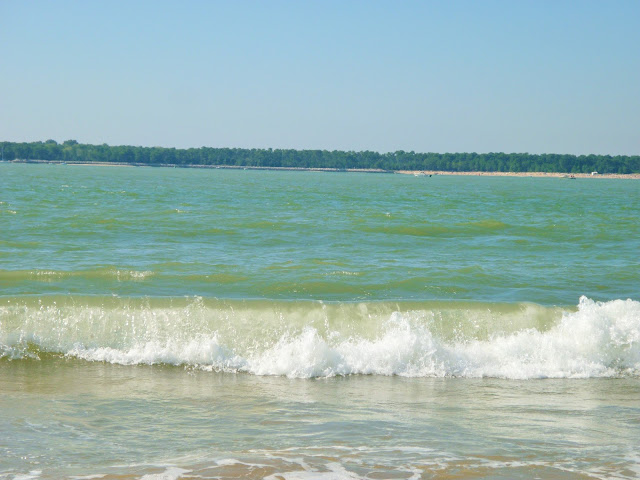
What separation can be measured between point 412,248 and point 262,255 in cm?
476

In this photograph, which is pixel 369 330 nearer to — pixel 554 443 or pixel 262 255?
pixel 554 443

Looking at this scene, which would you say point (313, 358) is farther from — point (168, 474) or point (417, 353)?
point (168, 474)

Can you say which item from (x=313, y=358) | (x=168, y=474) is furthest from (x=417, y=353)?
(x=168, y=474)

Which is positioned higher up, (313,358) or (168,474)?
(168,474)

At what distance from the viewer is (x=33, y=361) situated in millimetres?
11719

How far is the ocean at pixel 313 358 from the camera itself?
7.05 m

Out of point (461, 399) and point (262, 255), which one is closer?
point (461, 399)

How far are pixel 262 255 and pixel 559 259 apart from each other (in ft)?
25.2

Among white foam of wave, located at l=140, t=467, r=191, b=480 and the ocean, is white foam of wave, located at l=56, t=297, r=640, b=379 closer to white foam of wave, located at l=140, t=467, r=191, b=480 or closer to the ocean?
the ocean

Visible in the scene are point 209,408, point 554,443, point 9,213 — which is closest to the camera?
point 554,443

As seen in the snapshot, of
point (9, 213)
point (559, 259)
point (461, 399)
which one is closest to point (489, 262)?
point (559, 259)

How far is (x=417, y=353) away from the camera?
11656 mm

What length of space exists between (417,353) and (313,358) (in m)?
1.57

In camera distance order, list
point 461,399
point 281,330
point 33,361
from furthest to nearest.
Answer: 1. point 281,330
2. point 33,361
3. point 461,399
